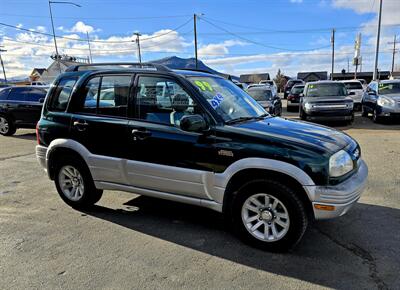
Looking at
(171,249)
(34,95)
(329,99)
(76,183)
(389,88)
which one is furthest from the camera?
(389,88)

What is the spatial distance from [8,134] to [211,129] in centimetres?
1145

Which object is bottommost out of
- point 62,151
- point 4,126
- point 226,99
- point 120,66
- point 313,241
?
point 313,241

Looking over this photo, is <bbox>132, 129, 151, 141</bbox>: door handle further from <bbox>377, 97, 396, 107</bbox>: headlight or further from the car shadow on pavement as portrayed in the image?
<bbox>377, 97, 396, 107</bbox>: headlight

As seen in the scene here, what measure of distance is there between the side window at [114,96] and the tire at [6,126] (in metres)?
9.70

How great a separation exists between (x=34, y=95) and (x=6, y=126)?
5.10ft

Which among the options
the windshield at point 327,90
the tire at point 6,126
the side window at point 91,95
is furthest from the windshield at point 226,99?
the tire at point 6,126

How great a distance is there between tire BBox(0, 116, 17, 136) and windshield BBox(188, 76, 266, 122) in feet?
34.4

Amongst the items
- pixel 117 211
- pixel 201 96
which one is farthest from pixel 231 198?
pixel 117 211

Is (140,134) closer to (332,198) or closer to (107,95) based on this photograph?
(107,95)

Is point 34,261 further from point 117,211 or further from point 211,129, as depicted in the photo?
point 211,129

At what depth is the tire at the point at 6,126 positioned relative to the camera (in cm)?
1267

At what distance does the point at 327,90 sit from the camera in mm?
13617

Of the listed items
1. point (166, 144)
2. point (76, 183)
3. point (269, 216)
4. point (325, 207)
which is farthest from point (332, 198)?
point (76, 183)

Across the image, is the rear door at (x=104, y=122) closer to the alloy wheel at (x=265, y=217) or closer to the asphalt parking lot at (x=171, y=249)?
the asphalt parking lot at (x=171, y=249)
